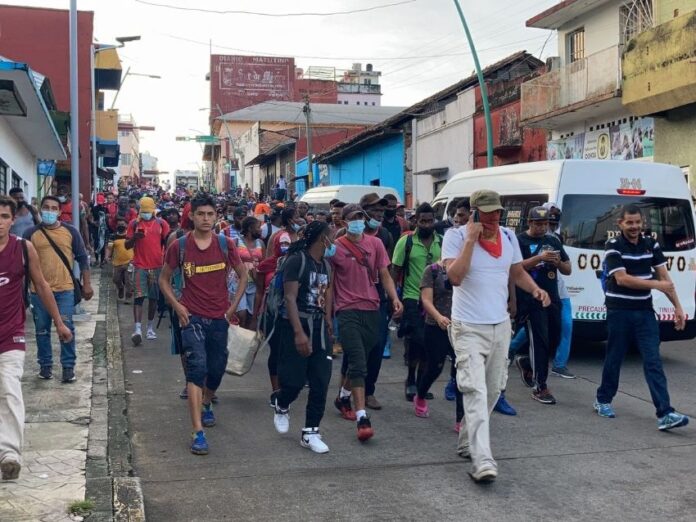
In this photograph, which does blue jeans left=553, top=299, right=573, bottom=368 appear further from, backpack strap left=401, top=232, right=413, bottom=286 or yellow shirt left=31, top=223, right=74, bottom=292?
yellow shirt left=31, top=223, right=74, bottom=292

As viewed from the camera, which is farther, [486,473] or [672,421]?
[672,421]

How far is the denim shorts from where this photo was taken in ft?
19.5

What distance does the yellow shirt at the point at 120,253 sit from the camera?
13.0 metres

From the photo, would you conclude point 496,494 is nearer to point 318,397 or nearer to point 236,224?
point 318,397

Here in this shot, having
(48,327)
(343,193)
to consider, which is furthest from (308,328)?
(343,193)

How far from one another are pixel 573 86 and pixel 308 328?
54.4ft

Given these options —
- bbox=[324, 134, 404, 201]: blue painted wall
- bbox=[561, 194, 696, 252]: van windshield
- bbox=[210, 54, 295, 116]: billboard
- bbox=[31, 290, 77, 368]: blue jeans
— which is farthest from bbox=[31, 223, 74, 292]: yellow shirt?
bbox=[210, 54, 295, 116]: billboard

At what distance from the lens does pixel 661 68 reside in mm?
17188

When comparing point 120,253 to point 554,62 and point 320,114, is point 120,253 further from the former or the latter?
point 320,114

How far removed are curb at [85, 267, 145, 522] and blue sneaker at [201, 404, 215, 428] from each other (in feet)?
1.95

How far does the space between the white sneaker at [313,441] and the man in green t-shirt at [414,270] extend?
67.6 inches

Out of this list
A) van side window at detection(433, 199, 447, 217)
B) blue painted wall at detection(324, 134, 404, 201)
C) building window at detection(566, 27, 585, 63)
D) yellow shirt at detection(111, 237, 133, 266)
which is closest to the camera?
van side window at detection(433, 199, 447, 217)

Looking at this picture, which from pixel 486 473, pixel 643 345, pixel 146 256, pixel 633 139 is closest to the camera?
pixel 486 473

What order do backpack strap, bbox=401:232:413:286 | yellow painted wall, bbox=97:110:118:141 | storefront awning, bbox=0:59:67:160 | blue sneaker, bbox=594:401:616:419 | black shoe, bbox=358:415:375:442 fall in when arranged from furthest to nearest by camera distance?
yellow painted wall, bbox=97:110:118:141, storefront awning, bbox=0:59:67:160, backpack strap, bbox=401:232:413:286, blue sneaker, bbox=594:401:616:419, black shoe, bbox=358:415:375:442
